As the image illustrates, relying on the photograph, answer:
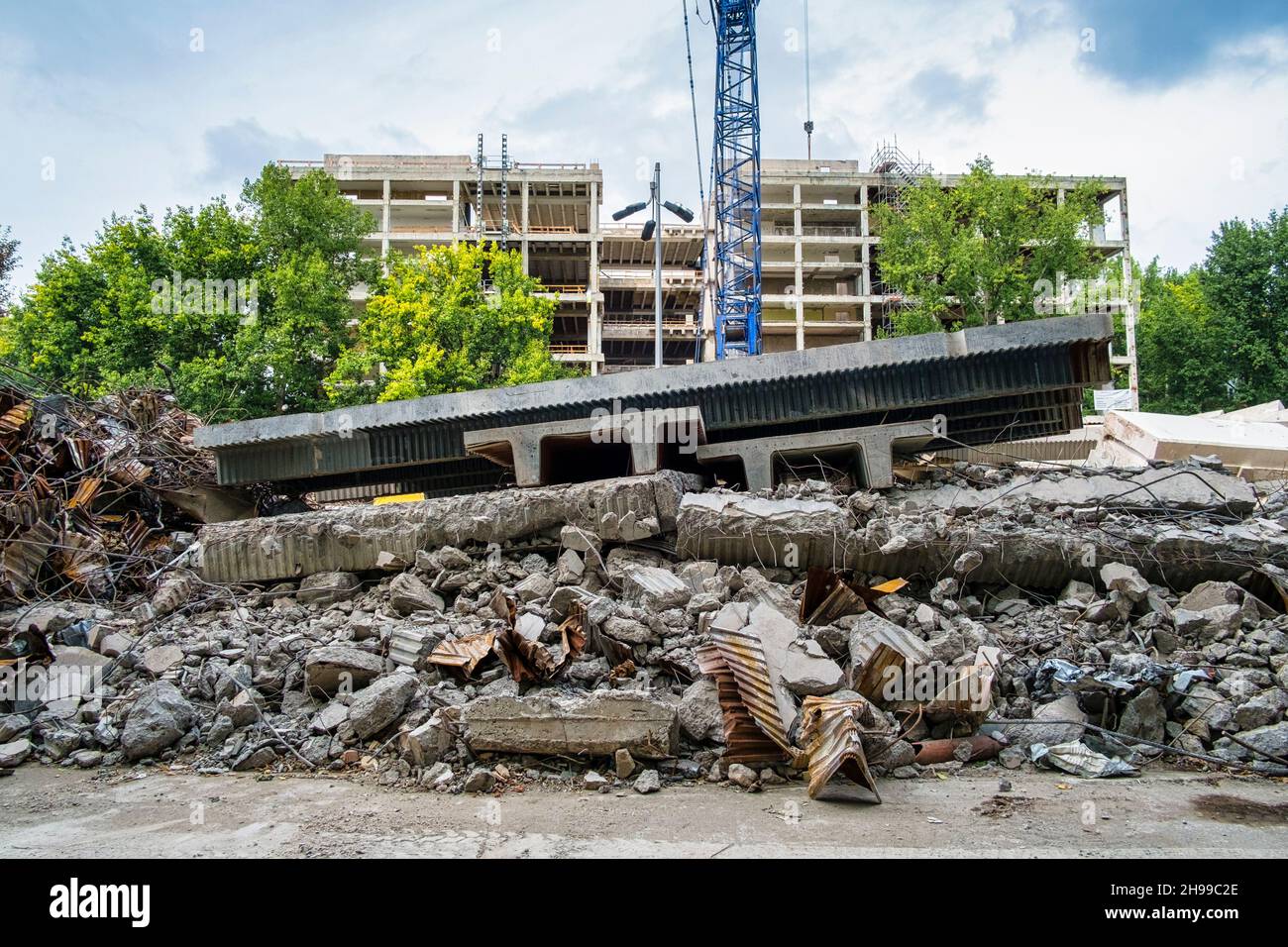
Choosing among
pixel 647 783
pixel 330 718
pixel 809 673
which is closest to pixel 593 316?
pixel 330 718

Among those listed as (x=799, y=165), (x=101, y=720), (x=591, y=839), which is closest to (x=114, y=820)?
(x=101, y=720)

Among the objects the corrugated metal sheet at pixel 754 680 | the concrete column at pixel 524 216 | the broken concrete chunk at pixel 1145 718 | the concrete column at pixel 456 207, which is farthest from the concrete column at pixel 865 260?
the corrugated metal sheet at pixel 754 680

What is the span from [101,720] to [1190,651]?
705cm

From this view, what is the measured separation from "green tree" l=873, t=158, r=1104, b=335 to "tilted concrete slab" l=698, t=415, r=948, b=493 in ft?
76.4

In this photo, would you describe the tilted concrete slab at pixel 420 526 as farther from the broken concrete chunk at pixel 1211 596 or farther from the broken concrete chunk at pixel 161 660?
the broken concrete chunk at pixel 1211 596

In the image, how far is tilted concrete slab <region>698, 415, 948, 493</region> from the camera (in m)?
7.13

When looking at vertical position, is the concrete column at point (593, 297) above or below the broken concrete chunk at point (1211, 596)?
above

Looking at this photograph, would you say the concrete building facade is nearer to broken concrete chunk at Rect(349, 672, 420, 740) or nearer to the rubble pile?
the rubble pile

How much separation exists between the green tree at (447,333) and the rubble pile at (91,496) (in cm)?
1221

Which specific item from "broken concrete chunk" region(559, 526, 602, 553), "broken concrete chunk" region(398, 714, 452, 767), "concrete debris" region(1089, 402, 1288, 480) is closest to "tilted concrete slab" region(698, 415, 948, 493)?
"broken concrete chunk" region(559, 526, 602, 553)

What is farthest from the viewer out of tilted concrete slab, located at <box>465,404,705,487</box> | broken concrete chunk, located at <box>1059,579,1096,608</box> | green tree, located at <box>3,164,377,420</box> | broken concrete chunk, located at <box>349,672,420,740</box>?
green tree, located at <box>3,164,377,420</box>

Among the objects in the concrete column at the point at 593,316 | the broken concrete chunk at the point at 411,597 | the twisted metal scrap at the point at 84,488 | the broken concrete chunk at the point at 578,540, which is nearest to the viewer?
the broken concrete chunk at the point at 411,597

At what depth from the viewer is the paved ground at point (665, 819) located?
3.06 metres
